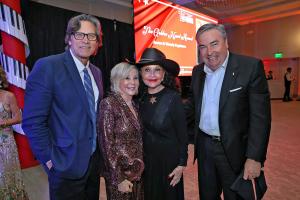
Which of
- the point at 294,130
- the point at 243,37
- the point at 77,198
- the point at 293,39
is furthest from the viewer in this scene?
the point at 243,37

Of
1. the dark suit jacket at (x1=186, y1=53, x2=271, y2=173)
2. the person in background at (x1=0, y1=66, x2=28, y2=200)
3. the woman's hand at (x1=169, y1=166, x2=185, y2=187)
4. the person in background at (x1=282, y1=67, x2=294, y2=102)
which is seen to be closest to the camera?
the dark suit jacket at (x1=186, y1=53, x2=271, y2=173)

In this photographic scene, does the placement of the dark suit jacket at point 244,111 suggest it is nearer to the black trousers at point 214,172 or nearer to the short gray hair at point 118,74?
the black trousers at point 214,172

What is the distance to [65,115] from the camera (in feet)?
4.90

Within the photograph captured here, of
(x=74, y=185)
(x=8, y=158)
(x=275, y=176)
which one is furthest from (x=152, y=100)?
(x=275, y=176)

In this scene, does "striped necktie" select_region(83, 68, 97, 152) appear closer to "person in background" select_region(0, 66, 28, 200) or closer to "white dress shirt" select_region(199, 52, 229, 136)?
"white dress shirt" select_region(199, 52, 229, 136)

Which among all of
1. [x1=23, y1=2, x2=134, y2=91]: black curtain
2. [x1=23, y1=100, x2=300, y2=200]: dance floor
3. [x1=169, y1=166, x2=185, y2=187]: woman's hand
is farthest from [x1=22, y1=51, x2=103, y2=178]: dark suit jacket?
[x1=23, y1=2, x2=134, y2=91]: black curtain

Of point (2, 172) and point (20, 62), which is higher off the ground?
point (20, 62)

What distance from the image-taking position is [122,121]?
166 cm

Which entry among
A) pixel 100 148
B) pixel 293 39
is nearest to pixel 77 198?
pixel 100 148

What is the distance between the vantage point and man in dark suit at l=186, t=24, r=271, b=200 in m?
1.58

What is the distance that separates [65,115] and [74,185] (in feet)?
1.49

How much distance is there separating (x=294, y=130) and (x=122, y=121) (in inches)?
218

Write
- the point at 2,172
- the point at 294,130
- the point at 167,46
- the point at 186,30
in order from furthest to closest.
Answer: the point at 294,130 < the point at 186,30 < the point at 167,46 < the point at 2,172

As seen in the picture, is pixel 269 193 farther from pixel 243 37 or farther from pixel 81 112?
pixel 243 37
